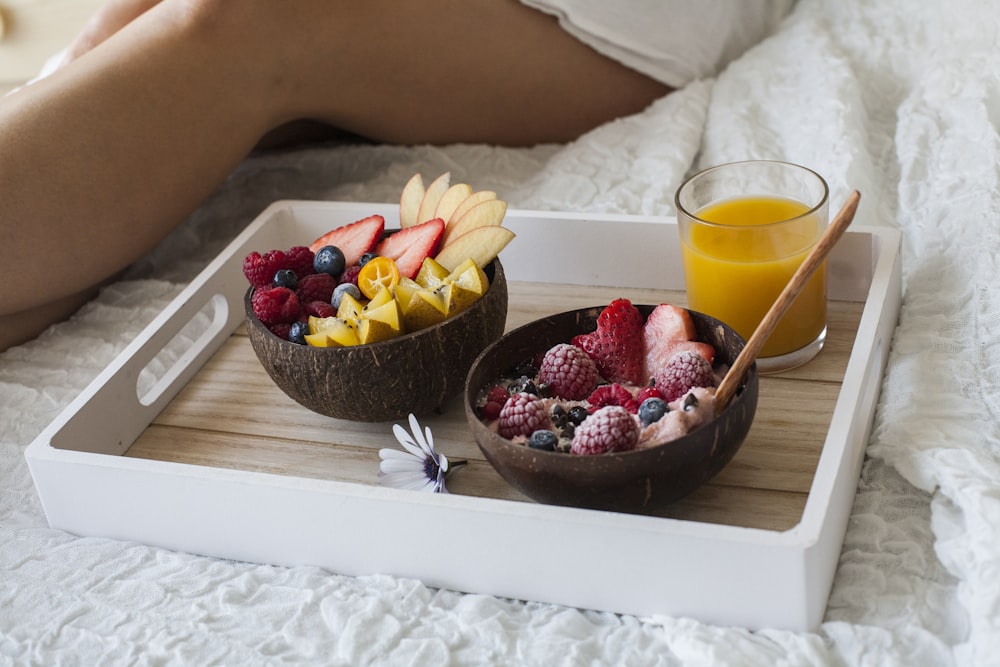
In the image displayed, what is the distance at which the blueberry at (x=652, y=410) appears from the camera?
34.0 inches

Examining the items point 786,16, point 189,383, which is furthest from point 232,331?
point 786,16

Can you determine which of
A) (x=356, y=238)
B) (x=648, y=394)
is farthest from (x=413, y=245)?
(x=648, y=394)

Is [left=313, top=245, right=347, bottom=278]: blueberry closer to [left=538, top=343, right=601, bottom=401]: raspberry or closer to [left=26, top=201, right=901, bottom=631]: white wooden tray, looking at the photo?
[left=26, top=201, right=901, bottom=631]: white wooden tray

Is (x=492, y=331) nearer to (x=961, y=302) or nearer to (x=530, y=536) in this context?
(x=530, y=536)

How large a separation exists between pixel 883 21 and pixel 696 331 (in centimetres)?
95

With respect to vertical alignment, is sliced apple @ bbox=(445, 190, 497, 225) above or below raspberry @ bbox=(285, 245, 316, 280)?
above

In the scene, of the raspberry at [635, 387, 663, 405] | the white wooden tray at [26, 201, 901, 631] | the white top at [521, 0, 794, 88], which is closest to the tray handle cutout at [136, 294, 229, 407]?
the white wooden tray at [26, 201, 901, 631]

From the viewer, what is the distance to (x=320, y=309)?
3.38 feet

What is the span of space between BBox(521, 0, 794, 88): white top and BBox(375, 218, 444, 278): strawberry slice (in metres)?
0.61

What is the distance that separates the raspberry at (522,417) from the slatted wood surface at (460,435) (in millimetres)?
97

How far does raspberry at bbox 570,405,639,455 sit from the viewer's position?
32.7 inches

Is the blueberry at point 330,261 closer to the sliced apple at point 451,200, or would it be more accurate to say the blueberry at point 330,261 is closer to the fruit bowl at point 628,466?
the sliced apple at point 451,200

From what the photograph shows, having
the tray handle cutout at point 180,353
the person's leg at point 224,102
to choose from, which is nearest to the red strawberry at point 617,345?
the tray handle cutout at point 180,353

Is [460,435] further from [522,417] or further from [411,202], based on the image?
[411,202]
